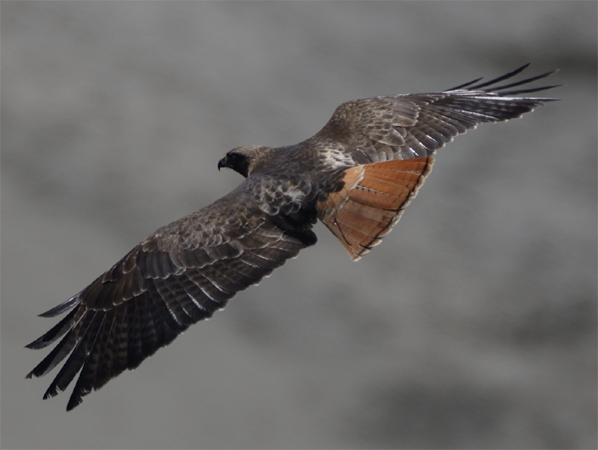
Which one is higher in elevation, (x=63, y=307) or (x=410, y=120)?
(x=410, y=120)

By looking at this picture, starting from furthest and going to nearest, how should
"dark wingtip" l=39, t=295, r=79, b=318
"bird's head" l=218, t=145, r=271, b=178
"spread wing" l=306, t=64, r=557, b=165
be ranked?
"bird's head" l=218, t=145, r=271, b=178
"spread wing" l=306, t=64, r=557, b=165
"dark wingtip" l=39, t=295, r=79, b=318

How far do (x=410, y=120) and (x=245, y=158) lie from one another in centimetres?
100

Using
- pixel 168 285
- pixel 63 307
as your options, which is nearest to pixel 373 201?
pixel 168 285

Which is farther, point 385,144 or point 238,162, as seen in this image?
point 238,162

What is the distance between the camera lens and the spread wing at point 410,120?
501 cm

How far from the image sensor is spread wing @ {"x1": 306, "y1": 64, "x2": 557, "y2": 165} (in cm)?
501

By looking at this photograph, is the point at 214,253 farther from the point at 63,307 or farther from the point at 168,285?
the point at 63,307

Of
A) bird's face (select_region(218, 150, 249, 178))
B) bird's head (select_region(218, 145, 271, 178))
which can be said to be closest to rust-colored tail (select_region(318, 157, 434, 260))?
bird's head (select_region(218, 145, 271, 178))

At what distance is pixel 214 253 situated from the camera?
434cm

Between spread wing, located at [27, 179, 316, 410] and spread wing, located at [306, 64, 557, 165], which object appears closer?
spread wing, located at [27, 179, 316, 410]

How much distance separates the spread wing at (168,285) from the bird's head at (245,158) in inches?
27.9

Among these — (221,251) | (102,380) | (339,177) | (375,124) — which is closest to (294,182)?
(339,177)

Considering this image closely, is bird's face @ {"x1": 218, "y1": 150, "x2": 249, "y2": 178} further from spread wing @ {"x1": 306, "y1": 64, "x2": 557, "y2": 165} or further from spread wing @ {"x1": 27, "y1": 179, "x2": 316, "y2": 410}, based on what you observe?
spread wing @ {"x1": 27, "y1": 179, "x2": 316, "y2": 410}

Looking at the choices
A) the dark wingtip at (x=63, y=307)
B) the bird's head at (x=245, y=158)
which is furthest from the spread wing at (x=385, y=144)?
the dark wingtip at (x=63, y=307)
